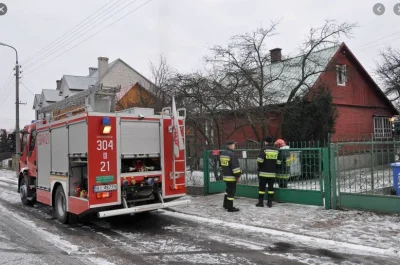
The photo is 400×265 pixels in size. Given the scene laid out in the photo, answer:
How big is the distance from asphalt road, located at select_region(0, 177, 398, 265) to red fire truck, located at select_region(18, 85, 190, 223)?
51 cm

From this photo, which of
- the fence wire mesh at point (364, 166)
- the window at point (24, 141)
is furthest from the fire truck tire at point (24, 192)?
the fence wire mesh at point (364, 166)

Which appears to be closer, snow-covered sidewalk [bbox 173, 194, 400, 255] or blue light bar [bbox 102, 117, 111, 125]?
snow-covered sidewalk [bbox 173, 194, 400, 255]

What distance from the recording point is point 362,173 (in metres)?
8.76

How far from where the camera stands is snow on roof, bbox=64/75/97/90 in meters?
45.3

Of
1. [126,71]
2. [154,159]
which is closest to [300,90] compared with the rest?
[154,159]

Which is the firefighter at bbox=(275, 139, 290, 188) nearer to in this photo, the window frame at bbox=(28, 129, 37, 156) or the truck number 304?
the truck number 304

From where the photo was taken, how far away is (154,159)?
8508mm

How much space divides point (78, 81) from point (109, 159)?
41922mm

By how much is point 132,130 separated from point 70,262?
10.4ft

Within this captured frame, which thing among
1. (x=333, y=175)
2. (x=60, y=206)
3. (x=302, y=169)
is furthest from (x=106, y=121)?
(x=333, y=175)

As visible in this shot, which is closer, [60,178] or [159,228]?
[159,228]

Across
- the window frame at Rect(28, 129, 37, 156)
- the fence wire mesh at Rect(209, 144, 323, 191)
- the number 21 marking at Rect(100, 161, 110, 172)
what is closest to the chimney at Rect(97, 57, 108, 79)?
the window frame at Rect(28, 129, 37, 156)

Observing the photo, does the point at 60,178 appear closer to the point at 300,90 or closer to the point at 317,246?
the point at 317,246

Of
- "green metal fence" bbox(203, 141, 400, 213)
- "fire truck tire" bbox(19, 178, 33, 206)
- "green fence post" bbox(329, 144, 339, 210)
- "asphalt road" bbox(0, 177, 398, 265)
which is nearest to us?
"asphalt road" bbox(0, 177, 398, 265)
